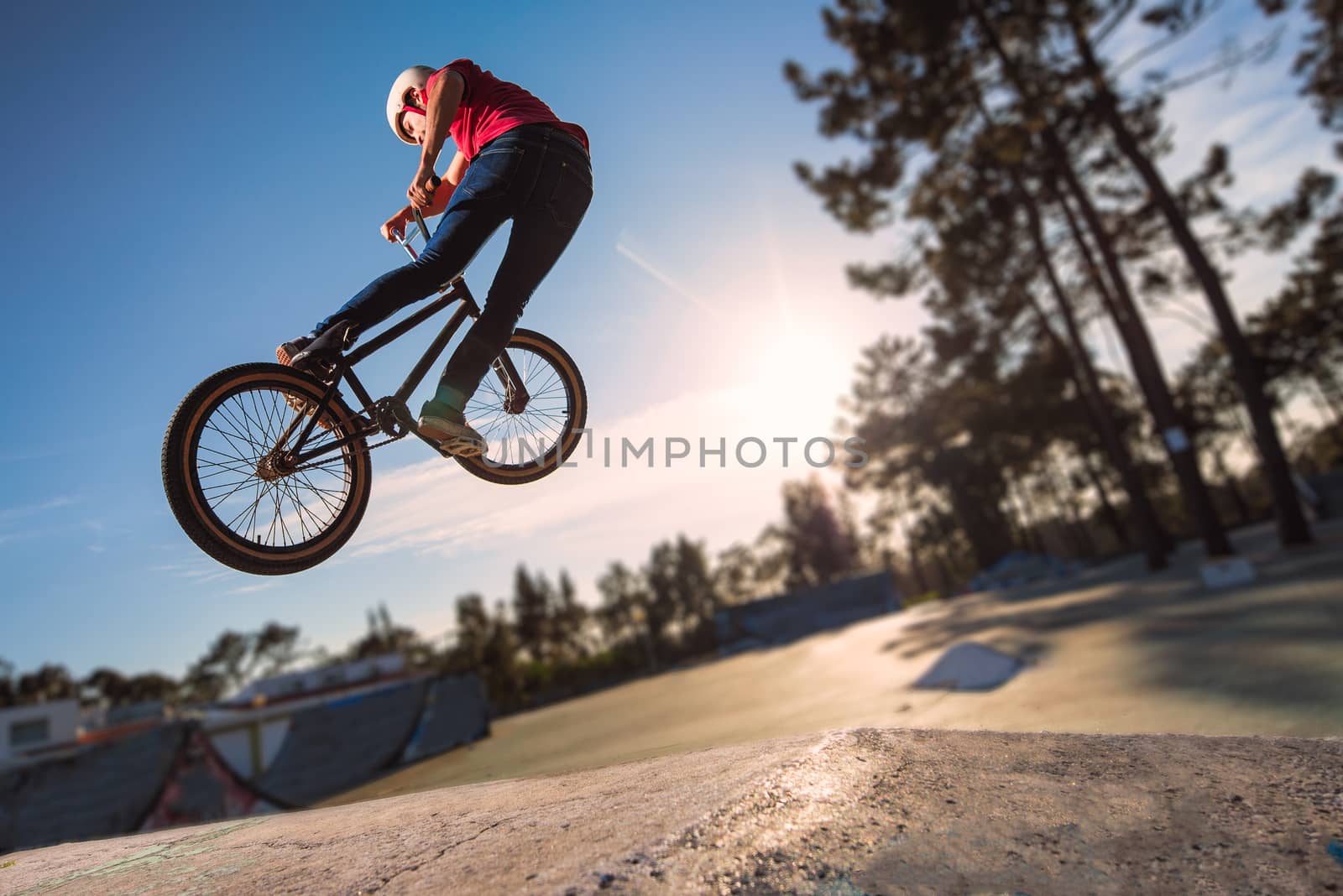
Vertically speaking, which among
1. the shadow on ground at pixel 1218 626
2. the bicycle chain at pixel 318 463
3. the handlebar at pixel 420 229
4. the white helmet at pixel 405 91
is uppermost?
the white helmet at pixel 405 91

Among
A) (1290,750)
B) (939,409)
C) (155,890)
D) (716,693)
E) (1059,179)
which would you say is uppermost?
(1059,179)

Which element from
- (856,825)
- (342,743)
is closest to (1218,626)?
(856,825)

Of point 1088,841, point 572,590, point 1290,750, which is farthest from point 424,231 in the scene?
point 572,590

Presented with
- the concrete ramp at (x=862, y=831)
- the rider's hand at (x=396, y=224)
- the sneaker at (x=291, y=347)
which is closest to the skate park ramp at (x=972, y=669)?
the concrete ramp at (x=862, y=831)

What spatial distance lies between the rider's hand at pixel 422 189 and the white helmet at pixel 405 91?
27 centimetres

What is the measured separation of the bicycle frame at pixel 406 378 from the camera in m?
2.88

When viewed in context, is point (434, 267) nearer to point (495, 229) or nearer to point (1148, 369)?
point (495, 229)

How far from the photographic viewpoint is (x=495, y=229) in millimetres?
2885

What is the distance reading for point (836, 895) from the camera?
1.31 metres

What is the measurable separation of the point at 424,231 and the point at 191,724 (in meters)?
11.6

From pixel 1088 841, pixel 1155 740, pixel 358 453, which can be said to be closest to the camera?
pixel 1088 841

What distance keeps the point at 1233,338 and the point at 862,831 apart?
13.7 metres

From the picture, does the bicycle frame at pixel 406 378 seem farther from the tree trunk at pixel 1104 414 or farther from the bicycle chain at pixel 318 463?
the tree trunk at pixel 1104 414

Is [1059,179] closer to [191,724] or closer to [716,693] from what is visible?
[716,693]
